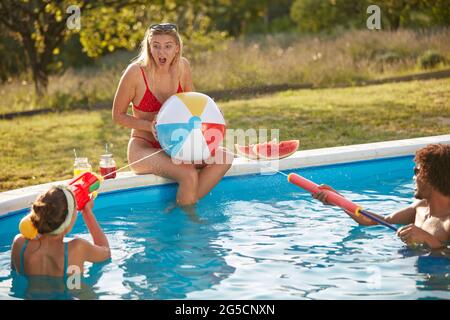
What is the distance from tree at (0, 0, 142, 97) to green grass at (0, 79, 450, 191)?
2208mm

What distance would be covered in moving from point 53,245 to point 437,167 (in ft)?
7.39

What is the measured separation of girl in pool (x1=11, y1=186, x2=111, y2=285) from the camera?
4574 millimetres

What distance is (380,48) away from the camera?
1558 centimetres

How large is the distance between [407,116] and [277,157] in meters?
3.70

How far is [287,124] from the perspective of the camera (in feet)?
34.0

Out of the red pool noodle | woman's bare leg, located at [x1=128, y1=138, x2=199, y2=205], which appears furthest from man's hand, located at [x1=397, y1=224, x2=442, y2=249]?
woman's bare leg, located at [x1=128, y1=138, x2=199, y2=205]

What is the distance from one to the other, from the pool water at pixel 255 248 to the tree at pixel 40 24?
25.2ft

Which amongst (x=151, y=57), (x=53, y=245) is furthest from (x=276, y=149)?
(x=53, y=245)

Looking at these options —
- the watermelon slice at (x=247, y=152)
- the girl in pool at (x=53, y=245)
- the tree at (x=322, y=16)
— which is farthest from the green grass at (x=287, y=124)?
the tree at (x=322, y=16)

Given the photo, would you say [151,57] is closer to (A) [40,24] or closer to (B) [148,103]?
(B) [148,103]

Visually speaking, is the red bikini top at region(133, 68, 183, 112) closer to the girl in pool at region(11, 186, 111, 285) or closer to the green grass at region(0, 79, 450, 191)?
the green grass at region(0, 79, 450, 191)

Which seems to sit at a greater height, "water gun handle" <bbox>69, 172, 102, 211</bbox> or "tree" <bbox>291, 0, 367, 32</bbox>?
"tree" <bbox>291, 0, 367, 32</bbox>
